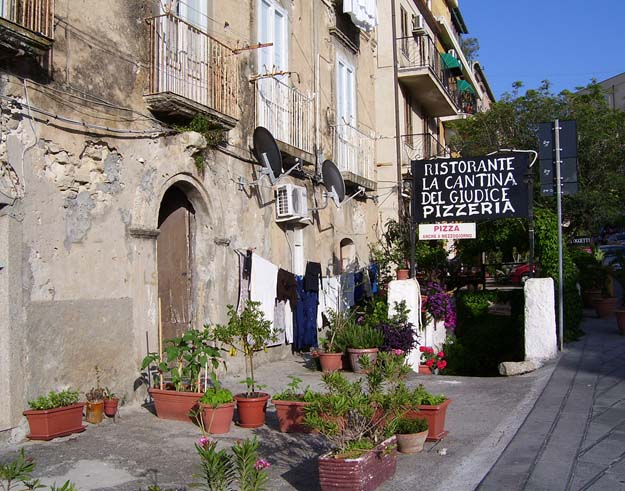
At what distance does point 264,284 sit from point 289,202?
1784 millimetres

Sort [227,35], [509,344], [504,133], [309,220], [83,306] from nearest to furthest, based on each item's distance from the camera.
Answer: [83,306], [227,35], [309,220], [509,344], [504,133]

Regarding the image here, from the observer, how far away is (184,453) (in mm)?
6867

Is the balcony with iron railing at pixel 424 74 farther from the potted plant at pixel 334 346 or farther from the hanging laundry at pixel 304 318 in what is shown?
the potted plant at pixel 334 346

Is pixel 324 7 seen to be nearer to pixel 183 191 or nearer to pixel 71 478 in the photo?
pixel 183 191

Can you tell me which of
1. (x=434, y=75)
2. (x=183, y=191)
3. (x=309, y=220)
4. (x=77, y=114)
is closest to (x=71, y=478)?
(x=77, y=114)

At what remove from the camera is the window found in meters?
16.9

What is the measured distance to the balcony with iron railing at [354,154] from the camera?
16422mm

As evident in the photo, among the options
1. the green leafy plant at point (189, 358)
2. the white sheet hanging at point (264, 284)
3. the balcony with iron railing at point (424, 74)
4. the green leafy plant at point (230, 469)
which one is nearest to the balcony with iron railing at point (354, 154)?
the balcony with iron railing at point (424, 74)

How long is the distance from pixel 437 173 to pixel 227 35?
430cm

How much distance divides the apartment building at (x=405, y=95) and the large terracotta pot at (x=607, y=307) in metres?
5.83

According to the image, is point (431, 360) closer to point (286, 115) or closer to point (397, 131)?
point (286, 115)

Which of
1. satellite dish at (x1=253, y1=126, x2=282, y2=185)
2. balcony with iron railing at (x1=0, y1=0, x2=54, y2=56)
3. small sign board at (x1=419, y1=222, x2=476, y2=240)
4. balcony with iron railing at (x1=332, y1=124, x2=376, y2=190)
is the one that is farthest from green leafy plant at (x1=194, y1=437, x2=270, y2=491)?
balcony with iron railing at (x1=332, y1=124, x2=376, y2=190)

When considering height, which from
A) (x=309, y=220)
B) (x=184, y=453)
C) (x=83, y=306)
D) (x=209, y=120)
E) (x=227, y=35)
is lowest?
(x=184, y=453)

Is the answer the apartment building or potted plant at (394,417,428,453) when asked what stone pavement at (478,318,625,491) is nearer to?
potted plant at (394,417,428,453)
